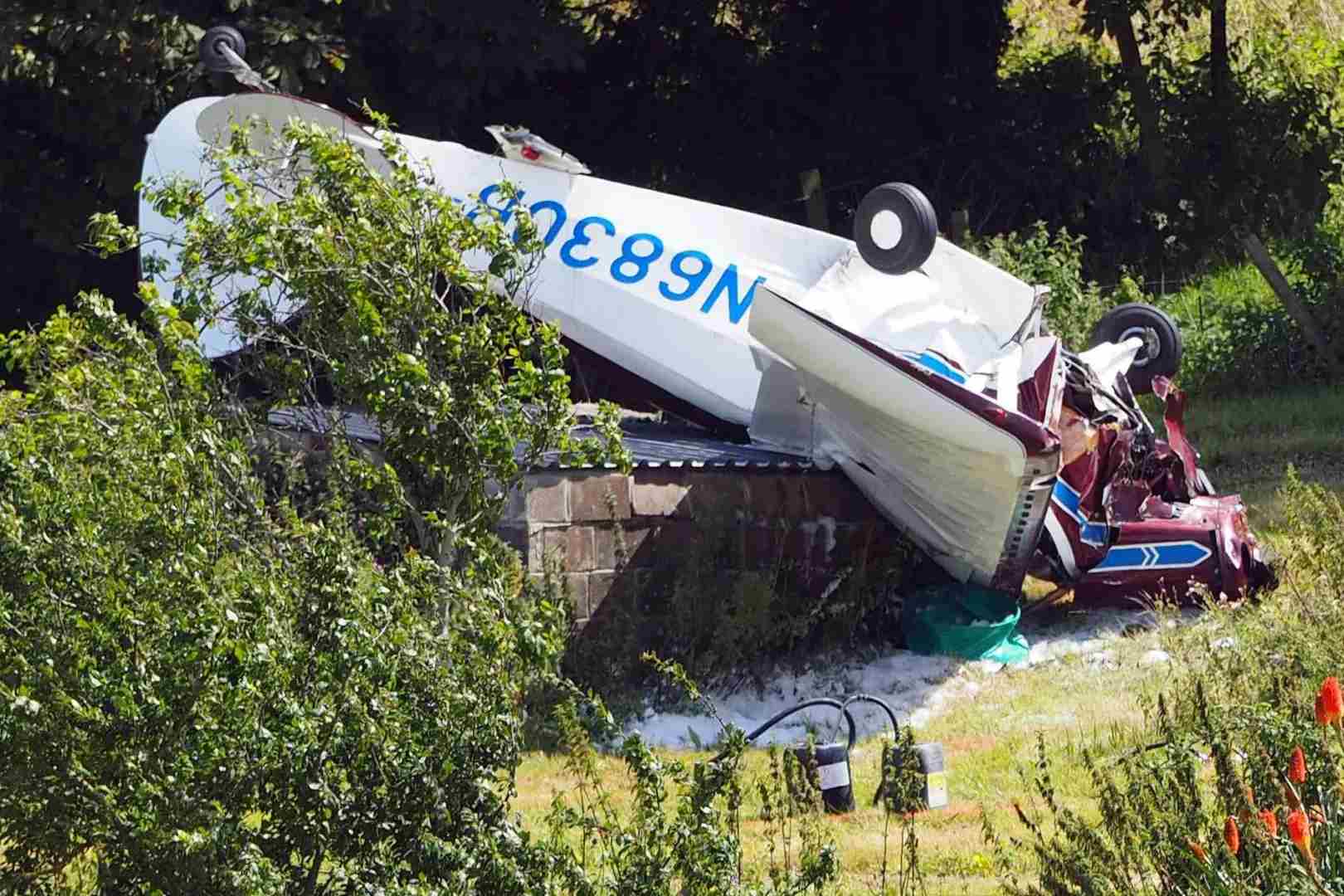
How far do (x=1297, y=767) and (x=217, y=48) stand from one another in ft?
27.2

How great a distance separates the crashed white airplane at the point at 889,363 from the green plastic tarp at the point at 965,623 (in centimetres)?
8

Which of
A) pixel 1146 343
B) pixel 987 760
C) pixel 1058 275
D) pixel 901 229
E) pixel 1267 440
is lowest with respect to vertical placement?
pixel 1267 440

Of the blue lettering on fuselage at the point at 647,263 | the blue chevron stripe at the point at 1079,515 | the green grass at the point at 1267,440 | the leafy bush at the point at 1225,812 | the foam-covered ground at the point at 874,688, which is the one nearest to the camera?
the leafy bush at the point at 1225,812

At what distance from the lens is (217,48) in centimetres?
1068

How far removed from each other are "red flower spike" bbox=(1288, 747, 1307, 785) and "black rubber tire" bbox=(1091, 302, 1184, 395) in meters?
7.22

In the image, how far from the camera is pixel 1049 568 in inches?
345

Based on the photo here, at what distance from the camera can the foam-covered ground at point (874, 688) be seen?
7309mm

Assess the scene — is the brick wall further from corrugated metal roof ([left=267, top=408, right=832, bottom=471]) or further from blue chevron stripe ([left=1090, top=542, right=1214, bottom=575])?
blue chevron stripe ([left=1090, top=542, right=1214, bottom=575])

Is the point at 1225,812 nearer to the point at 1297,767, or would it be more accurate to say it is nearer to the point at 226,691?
the point at 1297,767

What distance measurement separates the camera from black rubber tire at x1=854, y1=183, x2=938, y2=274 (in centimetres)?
884

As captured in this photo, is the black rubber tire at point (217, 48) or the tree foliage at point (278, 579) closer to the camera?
the tree foliage at point (278, 579)

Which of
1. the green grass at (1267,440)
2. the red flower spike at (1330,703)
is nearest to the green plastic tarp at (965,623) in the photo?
the green grass at (1267,440)

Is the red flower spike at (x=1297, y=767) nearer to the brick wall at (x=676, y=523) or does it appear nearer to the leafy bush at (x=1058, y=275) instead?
the brick wall at (x=676, y=523)

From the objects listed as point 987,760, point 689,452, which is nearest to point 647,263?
point 689,452
